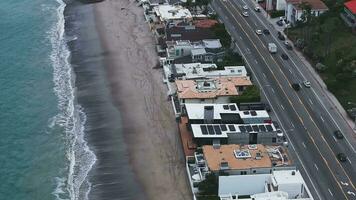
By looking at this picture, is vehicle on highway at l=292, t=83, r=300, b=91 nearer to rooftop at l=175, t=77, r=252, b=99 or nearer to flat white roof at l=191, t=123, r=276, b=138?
rooftop at l=175, t=77, r=252, b=99

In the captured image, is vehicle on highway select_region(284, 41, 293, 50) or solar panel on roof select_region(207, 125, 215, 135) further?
vehicle on highway select_region(284, 41, 293, 50)

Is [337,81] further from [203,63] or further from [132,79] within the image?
[132,79]

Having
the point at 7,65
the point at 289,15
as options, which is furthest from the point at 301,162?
the point at 7,65

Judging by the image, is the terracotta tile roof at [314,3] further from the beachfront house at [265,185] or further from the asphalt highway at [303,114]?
the beachfront house at [265,185]

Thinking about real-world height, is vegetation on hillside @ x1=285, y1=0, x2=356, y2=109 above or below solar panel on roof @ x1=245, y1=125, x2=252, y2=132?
below

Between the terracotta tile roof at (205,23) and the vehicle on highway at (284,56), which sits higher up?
the terracotta tile roof at (205,23)

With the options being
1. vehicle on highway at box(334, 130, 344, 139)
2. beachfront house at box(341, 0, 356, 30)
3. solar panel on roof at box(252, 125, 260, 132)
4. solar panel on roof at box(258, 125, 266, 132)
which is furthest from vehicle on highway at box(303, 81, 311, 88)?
solar panel on roof at box(252, 125, 260, 132)

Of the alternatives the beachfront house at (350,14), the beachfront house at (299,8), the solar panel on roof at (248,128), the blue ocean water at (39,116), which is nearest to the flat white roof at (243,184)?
the solar panel on roof at (248,128)
